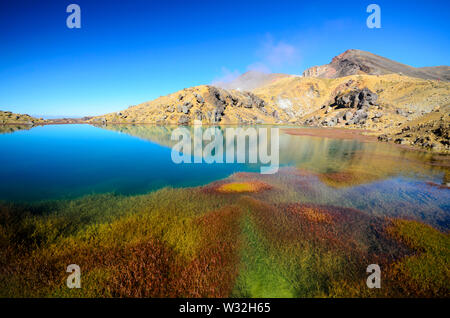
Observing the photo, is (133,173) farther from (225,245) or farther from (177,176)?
(225,245)

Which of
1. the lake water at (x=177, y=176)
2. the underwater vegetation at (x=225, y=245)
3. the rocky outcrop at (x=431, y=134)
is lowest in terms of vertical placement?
the underwater vegetation at (x=225, y=245)

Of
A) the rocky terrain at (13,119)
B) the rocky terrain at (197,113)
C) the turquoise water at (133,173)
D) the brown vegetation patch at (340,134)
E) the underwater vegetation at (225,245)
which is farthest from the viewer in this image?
the rocky terrain at (197,113)

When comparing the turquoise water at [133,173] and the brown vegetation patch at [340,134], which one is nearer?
the turquoise water at [133,173]

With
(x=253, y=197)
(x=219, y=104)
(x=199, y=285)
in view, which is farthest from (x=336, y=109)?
(x=199, y=285)

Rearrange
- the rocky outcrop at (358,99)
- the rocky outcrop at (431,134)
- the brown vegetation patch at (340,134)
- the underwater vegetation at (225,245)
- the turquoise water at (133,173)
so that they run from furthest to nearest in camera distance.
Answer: the rocky outcrop at (358,99)
the brown vegetation patch at (340,134)
the rocky outcrop at (431,134)
the turquoise water at (133,173)
the underwater vegetation at (225,245)

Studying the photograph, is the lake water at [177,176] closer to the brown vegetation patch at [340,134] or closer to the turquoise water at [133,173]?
the turquoise water at [133,173]

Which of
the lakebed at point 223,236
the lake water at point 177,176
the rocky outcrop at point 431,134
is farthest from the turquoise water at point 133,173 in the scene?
the rocky outcrop at point 431,134

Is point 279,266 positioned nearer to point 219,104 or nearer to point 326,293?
point 326,293

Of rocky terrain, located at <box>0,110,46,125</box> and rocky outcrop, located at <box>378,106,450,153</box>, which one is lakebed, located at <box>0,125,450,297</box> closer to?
rocky outcrop, located at <box>378,106,450,153</box>

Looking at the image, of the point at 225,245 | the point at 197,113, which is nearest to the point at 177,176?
the point at 225,245
